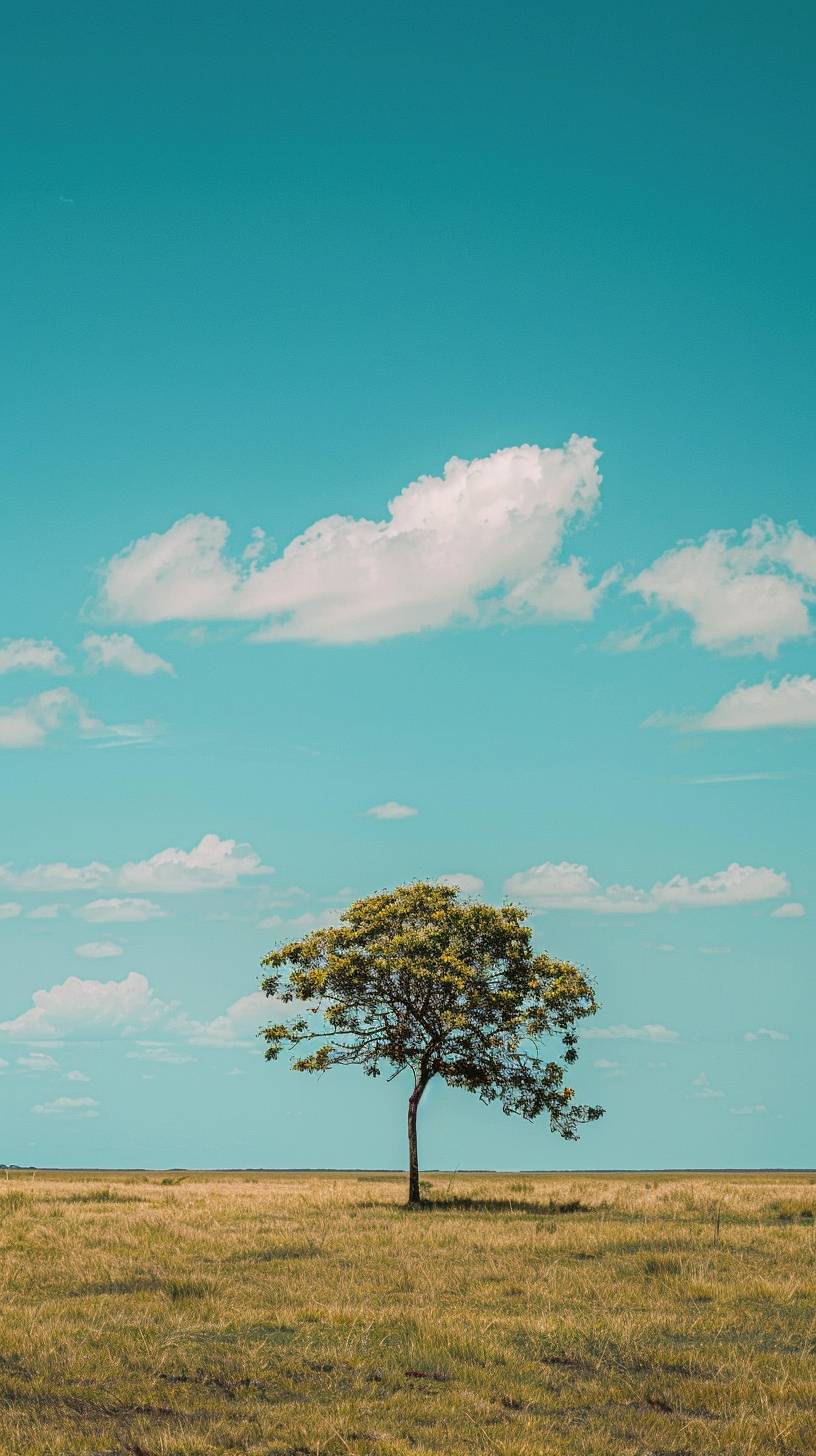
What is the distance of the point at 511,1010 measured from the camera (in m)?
42.0

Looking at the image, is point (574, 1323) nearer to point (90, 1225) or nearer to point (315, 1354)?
point (315, 1354)

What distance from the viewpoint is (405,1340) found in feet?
50.0

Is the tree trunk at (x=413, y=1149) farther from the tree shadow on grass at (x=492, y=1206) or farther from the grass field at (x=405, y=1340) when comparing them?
the grass field at (x=405, y=1340)

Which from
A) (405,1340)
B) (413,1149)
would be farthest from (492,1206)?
(405,1340)

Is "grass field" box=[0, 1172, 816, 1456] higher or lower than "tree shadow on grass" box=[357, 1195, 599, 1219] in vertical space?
higher

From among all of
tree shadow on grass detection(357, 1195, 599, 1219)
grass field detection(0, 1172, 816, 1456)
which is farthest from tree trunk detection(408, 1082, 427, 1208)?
grass field detection(0, 1172, 816, 1456)

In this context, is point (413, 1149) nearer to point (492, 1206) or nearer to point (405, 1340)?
point (492, 1206)

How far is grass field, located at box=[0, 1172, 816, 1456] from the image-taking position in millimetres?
11133

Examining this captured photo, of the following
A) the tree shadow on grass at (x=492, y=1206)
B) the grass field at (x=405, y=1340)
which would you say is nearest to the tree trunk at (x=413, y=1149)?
the tree shadow on grass at (x=492, y=1206)

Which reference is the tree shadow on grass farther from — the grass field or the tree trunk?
the grass field

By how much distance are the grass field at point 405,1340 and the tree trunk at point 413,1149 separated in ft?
35.5

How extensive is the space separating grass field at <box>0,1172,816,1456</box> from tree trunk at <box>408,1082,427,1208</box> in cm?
1083

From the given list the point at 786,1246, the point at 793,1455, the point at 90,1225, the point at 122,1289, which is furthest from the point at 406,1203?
the point at 793,1455

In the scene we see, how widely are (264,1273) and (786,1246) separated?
1217cm
